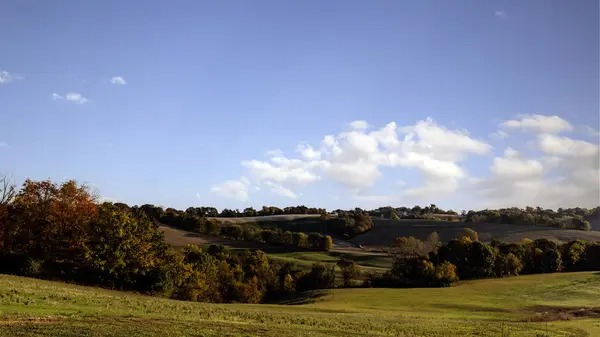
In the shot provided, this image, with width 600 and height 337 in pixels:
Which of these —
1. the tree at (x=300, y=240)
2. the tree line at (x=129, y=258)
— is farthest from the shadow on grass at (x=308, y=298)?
the tree at (x=300, y=240)

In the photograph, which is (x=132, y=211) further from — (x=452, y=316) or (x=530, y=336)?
(x=530, y=336)

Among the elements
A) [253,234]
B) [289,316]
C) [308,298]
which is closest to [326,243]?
[253,234]

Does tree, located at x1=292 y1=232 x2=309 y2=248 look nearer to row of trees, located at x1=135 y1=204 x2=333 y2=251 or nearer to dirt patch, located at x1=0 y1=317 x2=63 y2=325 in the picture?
row of trees, located at x1=135 y1=204 x2=333 y2=251

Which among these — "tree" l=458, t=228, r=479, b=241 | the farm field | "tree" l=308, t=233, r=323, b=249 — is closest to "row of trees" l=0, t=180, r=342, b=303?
the farm field

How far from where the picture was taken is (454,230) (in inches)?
7495

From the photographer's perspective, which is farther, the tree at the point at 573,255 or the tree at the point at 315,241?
the tree at the point at 315,241

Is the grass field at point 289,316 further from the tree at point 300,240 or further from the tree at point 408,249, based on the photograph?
the tree at point 300,240

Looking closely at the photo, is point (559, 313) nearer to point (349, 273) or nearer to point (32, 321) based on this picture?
point (32, 321)

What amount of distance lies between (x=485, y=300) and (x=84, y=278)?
5812 centimetres

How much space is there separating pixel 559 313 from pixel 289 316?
3605 cm

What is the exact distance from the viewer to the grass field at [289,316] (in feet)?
92.2

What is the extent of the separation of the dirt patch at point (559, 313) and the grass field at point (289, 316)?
104 millimetres

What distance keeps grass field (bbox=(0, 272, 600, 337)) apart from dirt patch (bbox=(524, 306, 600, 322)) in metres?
0.10

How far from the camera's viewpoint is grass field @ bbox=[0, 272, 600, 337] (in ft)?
92.2
